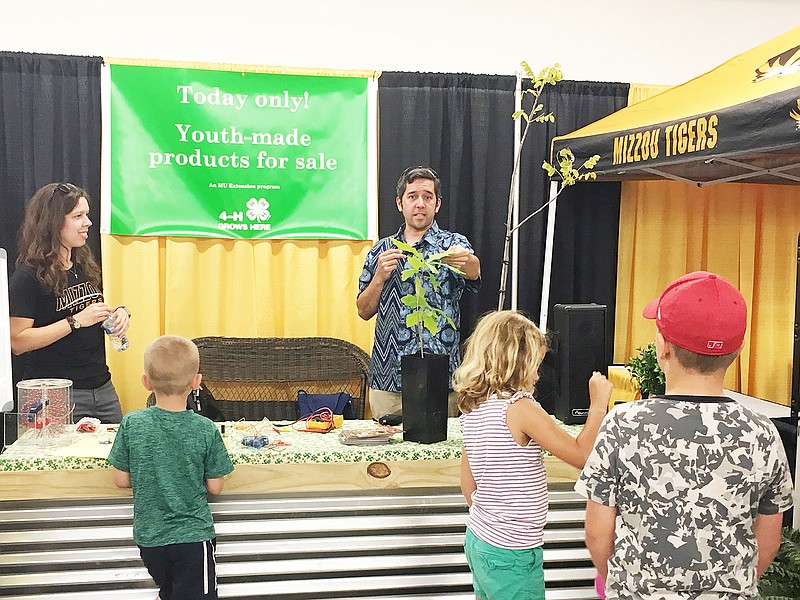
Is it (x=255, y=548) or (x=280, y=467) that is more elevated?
(x=280, y=467)

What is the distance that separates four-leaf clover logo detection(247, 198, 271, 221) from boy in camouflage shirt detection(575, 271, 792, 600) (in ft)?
10.9

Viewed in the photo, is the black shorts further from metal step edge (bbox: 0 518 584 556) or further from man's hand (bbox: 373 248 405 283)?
man's hand (bbox: 373 248 405 283)

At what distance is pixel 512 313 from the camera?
2387mm

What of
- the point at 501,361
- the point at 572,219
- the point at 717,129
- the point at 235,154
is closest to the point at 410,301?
the point at 501,361

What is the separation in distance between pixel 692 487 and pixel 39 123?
4.04 m

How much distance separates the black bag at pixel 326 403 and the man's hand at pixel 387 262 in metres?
1.24

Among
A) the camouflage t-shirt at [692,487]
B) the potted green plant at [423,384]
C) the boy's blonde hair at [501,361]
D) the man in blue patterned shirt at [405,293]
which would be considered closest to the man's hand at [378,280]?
the man in blue patterned shirt at [405,293]

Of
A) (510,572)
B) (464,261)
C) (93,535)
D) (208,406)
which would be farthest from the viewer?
(208,406)

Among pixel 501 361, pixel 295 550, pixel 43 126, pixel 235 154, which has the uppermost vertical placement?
pixel 43 126

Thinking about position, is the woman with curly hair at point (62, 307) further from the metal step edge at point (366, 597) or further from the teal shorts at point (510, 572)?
the teal shorts at point (510, 572)

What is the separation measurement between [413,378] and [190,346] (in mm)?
Result: 715

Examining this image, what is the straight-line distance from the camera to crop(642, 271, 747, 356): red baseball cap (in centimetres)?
172

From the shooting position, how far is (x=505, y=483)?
7.42ft

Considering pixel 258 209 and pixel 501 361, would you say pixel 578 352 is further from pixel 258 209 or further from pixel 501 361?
pixel 258 209
